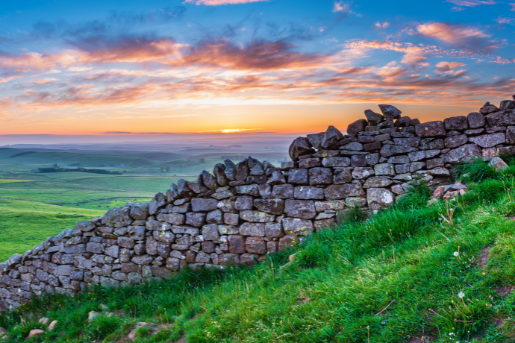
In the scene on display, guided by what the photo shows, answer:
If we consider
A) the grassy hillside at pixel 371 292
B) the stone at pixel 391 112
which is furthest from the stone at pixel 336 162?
the stone at pixel 391 112

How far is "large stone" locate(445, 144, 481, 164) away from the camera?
6.19 metres

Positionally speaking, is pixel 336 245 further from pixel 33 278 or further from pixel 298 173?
pixel 33 278

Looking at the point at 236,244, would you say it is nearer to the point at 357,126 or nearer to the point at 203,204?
the point at 203,204

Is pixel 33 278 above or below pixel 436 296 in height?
below

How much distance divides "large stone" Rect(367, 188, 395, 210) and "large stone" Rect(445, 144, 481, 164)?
1.37 metres

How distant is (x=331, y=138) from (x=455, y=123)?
246 cm

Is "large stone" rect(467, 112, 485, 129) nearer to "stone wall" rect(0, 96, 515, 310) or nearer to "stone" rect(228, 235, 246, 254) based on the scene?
"stone wall" rect(0, 96, 515, 310)

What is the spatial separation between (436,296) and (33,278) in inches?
408

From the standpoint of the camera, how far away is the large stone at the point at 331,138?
6.68 meters

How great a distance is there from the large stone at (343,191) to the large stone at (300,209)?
399 mm

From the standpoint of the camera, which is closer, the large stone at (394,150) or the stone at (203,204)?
the large stone at (394,150)

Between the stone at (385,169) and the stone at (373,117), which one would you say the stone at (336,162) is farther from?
the stone at (373,117)

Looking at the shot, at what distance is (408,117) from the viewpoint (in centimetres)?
661

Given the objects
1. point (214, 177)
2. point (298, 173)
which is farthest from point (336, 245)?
point (214, 177)
